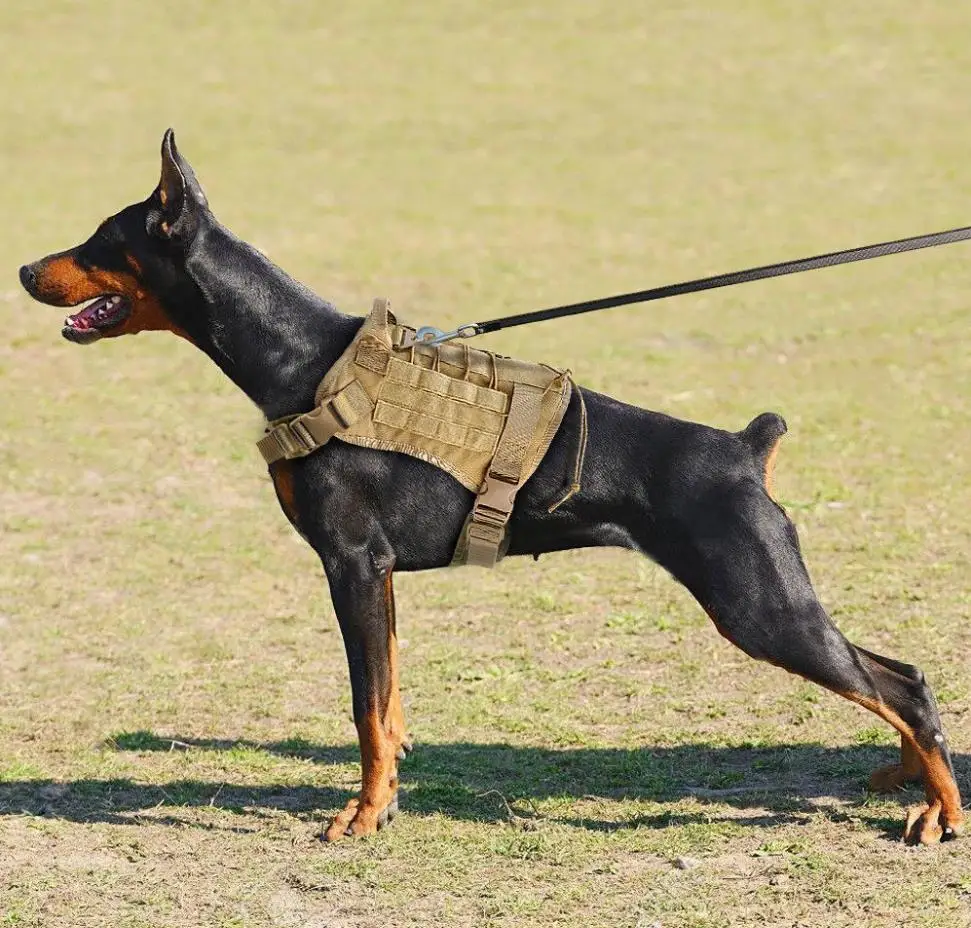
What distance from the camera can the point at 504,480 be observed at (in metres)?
6.31

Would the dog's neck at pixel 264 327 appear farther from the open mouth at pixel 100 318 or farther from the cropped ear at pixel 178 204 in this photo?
the open mouth at pixel 100 318

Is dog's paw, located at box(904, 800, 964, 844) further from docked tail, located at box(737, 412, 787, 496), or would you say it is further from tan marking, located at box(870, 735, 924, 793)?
docked tail, located at box(737, 412, 787, 496)

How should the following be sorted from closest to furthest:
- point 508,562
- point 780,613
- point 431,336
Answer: point 780,613 < point 431,336 < point 508,562

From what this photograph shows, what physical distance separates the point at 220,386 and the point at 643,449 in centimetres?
854

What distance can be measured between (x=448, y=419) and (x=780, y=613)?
1516 mm

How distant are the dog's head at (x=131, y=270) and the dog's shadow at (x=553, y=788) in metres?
2.10

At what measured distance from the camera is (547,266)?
1861 centimetres

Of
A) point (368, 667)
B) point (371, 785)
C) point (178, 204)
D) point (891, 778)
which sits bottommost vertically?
point (371, 785)

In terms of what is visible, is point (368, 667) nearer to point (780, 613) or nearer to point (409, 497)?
point (409, 497)

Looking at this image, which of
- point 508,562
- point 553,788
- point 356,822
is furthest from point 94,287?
point 508,562

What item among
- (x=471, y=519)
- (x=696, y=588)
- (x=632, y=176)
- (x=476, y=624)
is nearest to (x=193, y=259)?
(x=471, y=519)

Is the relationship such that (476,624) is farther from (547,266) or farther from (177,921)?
(547,266)

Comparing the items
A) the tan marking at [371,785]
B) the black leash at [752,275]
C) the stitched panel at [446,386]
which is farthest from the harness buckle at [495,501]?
the tan marking at [371,785]

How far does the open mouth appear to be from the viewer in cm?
653
